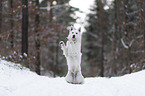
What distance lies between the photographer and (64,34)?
20.5 m

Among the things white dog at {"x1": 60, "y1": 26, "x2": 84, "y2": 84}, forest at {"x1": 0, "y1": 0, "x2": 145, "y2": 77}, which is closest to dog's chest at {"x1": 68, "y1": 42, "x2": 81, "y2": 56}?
white dog at {"x1": 60, "y1": 26, "x2": 84, "y2": 84}

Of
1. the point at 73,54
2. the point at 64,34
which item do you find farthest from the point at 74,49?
the point at 64,34

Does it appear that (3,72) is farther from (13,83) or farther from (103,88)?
(103,88)

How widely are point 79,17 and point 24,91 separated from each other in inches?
748

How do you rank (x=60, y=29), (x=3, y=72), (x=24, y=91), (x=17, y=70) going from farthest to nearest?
(x=60, y=29), (x=17, y=70), (x=3, y=72), (x=24, y=91)

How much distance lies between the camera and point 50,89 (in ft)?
18.4

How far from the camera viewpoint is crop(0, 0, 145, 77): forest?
1046cm

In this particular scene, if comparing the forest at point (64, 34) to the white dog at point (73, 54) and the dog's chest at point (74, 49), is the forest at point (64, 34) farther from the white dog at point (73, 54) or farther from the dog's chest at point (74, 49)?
the dog's chest at point (74, 49)

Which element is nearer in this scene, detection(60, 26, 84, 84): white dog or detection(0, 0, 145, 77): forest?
detection(60, 26, 84, 84): white dog

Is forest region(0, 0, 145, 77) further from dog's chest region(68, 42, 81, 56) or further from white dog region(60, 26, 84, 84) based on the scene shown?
dog's chest region(68, 42, 81, 56)

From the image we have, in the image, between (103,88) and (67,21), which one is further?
(67,21)

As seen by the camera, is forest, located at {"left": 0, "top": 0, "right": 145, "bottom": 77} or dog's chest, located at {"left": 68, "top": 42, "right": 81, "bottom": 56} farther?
forest, located at {"left": 0, "top": 0, "right": 145, "bottom": 77}

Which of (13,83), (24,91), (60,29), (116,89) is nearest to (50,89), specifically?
(24,91)

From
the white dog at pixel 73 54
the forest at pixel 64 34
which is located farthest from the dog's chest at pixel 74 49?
the forest at pixel 64 34
